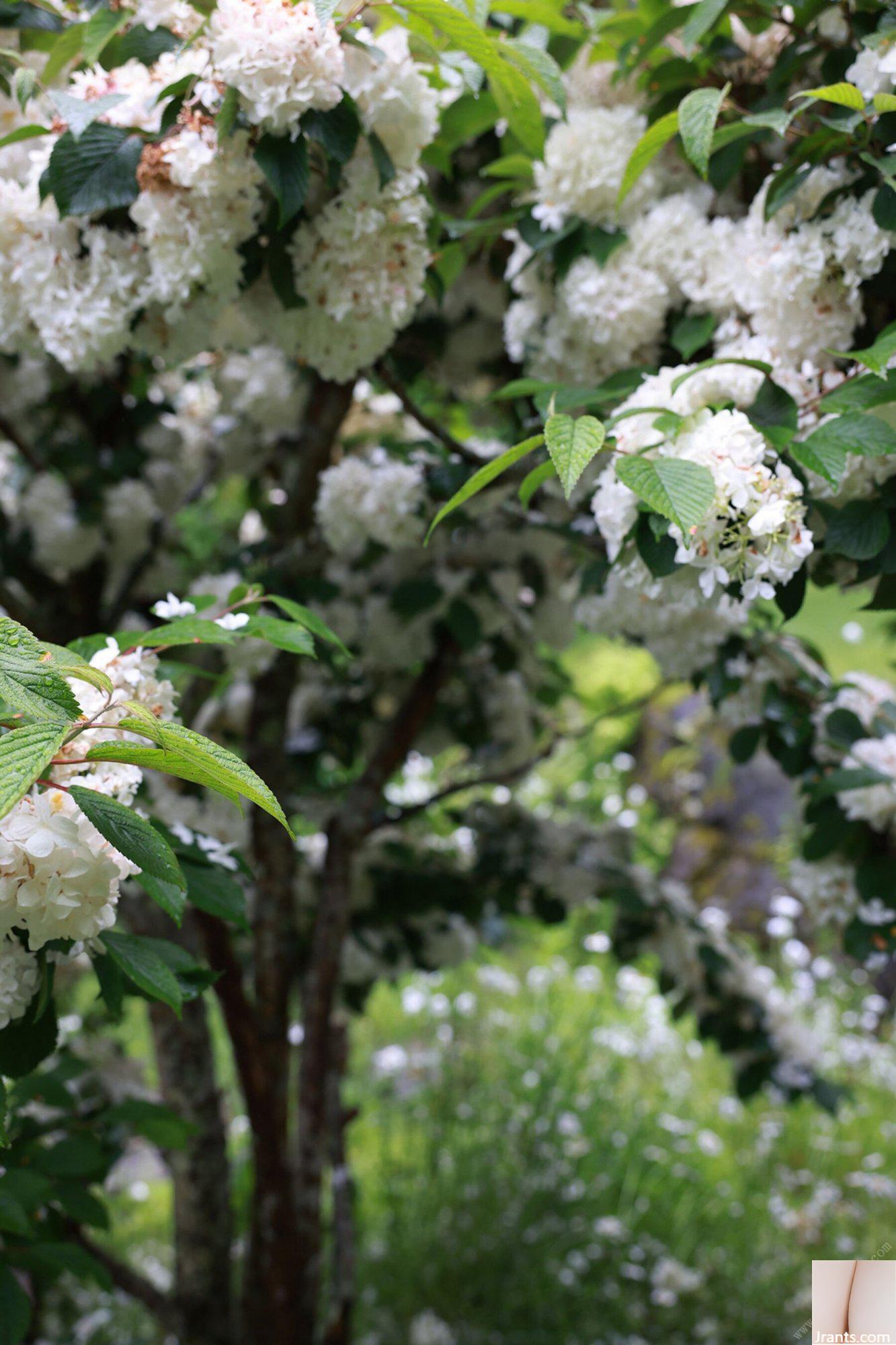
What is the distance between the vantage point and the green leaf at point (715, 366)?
35.0 inches

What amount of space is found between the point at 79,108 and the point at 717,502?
2.29 ft

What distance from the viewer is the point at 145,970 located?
2.44ft

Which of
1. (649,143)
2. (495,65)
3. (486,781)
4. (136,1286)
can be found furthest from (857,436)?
(136,1286)

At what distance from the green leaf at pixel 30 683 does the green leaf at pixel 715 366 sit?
552mm

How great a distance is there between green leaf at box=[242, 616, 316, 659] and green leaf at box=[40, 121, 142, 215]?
0.43 metres

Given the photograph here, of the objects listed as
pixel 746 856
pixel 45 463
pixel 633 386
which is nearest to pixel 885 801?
pixel 633 386

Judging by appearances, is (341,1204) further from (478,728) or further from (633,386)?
(633,386)

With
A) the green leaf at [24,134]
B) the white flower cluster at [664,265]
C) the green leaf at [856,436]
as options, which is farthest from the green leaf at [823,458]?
the green leaf at [24,134]

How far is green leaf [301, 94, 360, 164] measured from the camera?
0.97 metres

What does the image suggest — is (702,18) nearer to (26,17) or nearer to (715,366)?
(715,366)

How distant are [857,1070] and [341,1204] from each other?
2.26 m

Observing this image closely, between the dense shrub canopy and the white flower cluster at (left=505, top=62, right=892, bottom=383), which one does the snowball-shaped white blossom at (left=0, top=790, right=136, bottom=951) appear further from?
the white flower cluster at (left=505, top=62, right=892, bottom=383)

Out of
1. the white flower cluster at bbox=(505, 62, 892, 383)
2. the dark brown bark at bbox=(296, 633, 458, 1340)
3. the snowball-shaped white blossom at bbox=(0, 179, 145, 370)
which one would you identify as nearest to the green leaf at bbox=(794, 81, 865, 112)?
the white flower cluster at bbox=(505, 62, 892, 383)

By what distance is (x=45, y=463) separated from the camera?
77.9 inches
